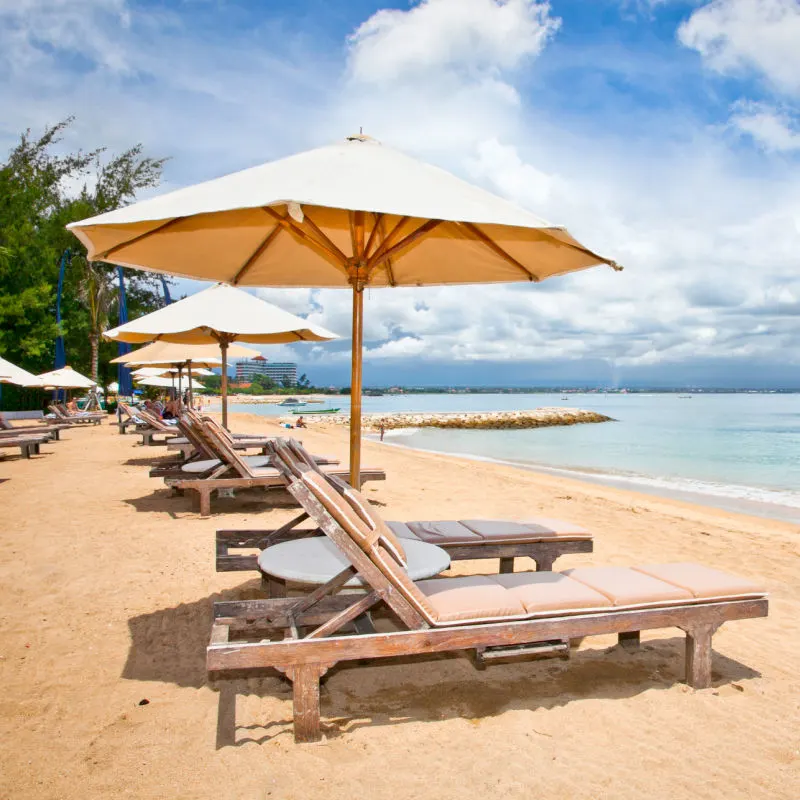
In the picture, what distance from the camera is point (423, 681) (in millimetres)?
3129

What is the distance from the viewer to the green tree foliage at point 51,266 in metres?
26.2

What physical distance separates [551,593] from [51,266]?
31.6m

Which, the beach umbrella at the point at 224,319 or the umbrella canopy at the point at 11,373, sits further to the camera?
the umbrella canopy at the point at 11,373

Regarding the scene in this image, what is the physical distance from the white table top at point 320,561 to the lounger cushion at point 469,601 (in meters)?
0.11

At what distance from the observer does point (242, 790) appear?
223 centimetres

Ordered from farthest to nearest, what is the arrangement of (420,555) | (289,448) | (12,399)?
1. (12,399)
2. (289,448)
3. (420,555)

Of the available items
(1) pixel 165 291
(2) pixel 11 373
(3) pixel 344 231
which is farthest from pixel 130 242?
(1) pixel 165 291

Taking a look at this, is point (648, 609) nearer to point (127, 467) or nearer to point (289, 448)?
point (289, 448)

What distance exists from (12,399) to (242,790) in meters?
31.3

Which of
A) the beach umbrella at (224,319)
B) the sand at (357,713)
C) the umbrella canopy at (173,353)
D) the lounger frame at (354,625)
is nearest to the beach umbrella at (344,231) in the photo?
the lounger frame at (354,625)

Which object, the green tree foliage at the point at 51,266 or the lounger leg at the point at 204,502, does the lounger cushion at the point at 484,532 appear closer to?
the lounger leg at the point at 204,502

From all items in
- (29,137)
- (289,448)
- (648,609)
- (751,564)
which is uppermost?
(29,137)

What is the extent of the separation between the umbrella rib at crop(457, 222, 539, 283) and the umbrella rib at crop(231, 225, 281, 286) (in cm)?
144

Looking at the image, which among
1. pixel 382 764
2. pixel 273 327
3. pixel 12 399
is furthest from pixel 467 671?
pixel 12 399
